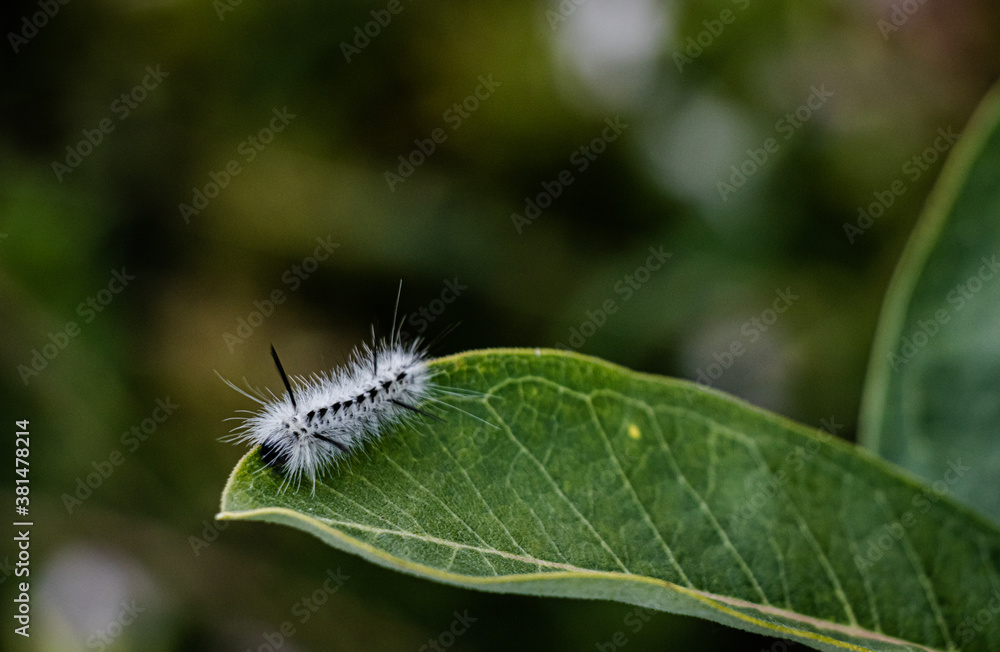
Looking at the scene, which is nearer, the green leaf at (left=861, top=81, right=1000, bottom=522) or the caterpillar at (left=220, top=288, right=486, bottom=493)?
the caterpillar at (left=220, top=288, right=486, bottom=493)

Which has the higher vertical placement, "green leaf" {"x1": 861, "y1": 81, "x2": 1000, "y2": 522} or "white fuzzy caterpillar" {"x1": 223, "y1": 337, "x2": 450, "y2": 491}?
"green leaf" {"x1": 861, "y1": 81, "x2": 1000, "y2": 522}

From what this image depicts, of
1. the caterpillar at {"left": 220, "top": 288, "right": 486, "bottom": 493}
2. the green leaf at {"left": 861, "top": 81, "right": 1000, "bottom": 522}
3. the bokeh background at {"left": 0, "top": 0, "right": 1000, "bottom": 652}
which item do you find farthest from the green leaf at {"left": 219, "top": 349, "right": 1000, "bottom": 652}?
the bokeh background at {"left": 0, "top": 0, "right": 1000, "bottom": 652}

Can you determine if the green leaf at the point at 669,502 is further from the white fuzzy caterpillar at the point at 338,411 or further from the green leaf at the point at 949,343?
the green leaf at the point at 949,343

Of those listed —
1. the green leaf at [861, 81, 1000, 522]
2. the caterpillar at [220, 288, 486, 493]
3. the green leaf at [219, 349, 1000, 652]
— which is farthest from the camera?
the green leaf at [861, 81, 1000, 522]

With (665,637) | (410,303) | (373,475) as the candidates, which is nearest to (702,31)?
(410,303)

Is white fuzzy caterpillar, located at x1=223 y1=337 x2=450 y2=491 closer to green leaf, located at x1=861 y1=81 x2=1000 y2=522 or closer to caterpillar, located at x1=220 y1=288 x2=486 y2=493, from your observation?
caterpillar, located at x1=220 y1=288 x2=486 y2=493

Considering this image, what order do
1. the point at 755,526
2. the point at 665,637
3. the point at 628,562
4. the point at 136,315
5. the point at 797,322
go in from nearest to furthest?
1. the point at 628,562
2. the point at 755,526
3. the point at 665,637
4. the point at 797,322
5. the point at 136,315

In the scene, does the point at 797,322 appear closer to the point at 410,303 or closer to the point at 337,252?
the point at 410,303
